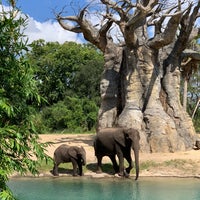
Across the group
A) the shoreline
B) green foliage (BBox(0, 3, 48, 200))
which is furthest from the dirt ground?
green foliage (BBox(0, 3, 48, 200))

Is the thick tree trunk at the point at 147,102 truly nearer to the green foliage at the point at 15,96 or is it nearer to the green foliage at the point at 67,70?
the green foliage at the point at 15,96

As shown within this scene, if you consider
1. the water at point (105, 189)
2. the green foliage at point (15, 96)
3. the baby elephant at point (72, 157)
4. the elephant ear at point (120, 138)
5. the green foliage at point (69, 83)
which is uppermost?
the green foliage at point (69, 83)

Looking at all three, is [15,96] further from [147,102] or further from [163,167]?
[147,102]

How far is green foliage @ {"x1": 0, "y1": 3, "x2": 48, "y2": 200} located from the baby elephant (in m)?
7.00

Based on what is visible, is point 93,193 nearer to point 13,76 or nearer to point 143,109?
point 13,76

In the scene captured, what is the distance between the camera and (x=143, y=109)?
51.5 feet

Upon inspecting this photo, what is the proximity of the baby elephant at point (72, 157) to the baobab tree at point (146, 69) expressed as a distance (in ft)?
10.2

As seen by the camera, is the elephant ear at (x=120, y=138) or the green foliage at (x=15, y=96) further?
the elephant ear at (x=120, y=138)

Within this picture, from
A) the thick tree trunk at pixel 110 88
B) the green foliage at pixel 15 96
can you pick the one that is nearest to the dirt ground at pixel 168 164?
the thick tree trunk at pixel 110 88

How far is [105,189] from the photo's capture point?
9.88m

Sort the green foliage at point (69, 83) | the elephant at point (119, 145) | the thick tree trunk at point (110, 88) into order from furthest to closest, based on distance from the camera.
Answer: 1. the green foliage at point (69, 83)
2. the thick tree trunk at point (110, 88)
3. the elephant at point (119, 145)

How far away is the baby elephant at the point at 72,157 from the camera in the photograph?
11820 mm

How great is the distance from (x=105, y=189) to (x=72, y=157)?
2.21 m

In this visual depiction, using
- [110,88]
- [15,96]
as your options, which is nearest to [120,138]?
[110,88]
